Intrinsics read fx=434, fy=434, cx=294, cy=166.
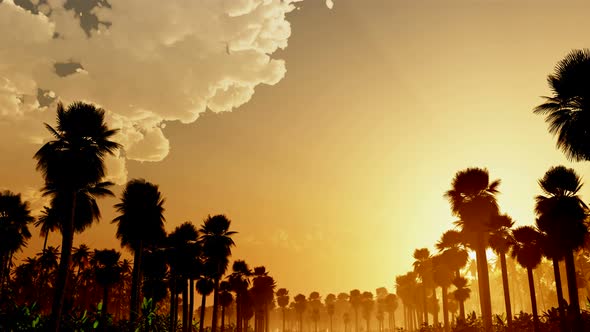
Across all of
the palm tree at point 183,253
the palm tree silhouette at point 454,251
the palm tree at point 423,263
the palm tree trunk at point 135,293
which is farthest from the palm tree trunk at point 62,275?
the palm tree at point 423,263

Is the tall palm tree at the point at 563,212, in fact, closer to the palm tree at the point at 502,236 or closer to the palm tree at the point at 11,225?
the palm tree at the point at 502,236

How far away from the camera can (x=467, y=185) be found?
43.3m

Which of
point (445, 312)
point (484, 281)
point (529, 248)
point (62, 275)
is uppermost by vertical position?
point (529, 248)

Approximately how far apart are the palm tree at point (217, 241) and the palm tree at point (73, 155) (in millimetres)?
25214

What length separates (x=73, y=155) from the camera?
1102 inches

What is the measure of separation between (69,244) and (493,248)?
127 ft

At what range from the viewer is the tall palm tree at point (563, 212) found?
106ft

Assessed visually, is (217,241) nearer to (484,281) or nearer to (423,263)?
(484,281)

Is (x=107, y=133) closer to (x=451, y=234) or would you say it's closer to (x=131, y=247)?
(x=131, y=247)

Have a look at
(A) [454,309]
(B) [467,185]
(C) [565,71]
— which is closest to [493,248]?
(B) [467,185]

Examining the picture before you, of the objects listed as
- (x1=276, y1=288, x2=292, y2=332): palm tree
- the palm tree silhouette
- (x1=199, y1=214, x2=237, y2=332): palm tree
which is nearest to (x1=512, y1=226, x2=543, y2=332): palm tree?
the palm tree silhouette

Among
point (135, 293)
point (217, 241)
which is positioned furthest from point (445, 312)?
point (135, 293)

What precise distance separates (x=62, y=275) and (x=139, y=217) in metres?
12.1

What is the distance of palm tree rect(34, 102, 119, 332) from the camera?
27.6 meters
